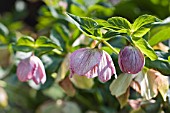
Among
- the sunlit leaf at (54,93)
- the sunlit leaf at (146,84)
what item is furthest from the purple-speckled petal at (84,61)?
the sunlit leaf at (54,93)

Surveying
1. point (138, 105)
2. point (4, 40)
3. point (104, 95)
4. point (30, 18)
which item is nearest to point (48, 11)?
point (4, 40)

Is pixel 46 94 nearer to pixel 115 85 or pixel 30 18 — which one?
pixel 115 85

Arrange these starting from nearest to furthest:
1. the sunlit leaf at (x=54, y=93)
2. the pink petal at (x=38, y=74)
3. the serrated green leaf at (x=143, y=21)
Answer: the serrated green leaf at (x=143, y=21) → the pink petal at (x=38, y=74) → the sunlit leaf at (x=54, y=93)

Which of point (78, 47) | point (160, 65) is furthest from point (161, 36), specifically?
point (78, 47)

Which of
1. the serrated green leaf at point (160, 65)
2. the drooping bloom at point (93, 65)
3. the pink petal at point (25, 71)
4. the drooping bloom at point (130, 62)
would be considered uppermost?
the pink petal at point (25, 71)

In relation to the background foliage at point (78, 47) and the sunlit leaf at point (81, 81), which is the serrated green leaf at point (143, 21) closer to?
the background foliage at point (78, 47)

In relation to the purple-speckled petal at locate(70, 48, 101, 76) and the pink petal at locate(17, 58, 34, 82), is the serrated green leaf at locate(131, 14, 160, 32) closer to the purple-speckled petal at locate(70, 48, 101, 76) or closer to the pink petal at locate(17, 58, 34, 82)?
the purple-speckled petal at locate(70, 48, 101, 76)

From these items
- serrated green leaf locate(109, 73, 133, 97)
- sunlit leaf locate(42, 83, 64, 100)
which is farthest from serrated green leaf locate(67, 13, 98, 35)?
sunlit leaf locate(42, 83, 64, 100)

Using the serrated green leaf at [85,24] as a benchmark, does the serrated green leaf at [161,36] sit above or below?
below
